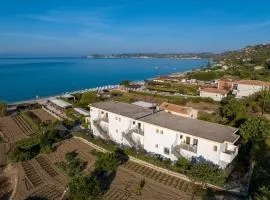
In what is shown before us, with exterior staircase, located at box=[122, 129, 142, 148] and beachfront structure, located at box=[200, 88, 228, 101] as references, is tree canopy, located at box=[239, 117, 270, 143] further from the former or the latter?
beachfront structure, located at box=[200, 88, 228, 101]

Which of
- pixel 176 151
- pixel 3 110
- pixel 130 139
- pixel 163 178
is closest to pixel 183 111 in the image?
pixel 130 139

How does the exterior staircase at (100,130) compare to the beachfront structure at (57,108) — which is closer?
the exterior staircase at (100,130)

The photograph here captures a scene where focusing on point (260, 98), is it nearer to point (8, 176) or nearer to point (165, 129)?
point (165, 129)

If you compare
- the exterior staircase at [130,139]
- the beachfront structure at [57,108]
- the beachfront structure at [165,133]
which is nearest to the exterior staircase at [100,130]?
the beachfront structure at [165,133]

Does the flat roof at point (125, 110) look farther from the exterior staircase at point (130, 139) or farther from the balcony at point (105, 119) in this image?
the exterior staircase at point (130, 139)

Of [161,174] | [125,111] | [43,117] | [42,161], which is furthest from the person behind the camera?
[43,117]

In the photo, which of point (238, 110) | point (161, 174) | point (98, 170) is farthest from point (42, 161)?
point (238, 110)
